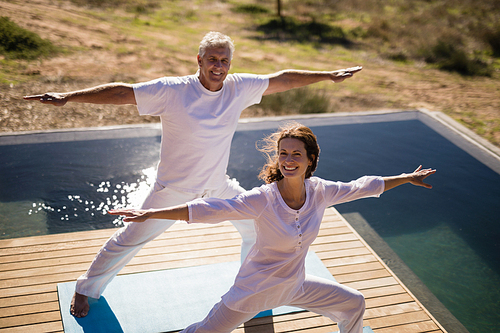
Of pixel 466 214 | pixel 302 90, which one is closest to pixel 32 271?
pixel 466 214

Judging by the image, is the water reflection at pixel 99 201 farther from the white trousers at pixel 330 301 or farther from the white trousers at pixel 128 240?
the white trousers at pixel 330 301

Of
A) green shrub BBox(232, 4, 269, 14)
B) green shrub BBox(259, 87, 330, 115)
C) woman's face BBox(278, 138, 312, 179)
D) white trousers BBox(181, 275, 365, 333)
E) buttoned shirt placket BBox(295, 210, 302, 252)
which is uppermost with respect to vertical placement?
green shrub BBox(232, 4, 269, 14)

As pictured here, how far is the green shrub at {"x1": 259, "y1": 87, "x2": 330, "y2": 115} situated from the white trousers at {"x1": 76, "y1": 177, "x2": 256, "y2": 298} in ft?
17.7

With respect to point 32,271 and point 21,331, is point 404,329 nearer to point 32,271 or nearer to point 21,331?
point 21,331

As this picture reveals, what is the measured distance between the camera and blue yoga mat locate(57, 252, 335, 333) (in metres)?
2.59

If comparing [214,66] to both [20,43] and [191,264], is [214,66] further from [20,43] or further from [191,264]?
[20,43]

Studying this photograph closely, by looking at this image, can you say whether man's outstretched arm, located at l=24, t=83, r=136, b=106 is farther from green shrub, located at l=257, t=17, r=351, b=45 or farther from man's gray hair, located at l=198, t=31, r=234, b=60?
green shrub, located at l=257, t=17, r=351, b=45

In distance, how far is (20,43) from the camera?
955cm

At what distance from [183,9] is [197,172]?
44.3ft

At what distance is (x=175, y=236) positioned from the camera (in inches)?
138

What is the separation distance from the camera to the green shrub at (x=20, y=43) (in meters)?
9.24

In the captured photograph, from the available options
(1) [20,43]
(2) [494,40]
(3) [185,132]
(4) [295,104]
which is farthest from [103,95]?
(2) [494,40]

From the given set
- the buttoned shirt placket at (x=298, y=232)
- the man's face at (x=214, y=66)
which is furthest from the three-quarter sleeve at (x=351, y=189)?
the man's face at (x=214, y=66)

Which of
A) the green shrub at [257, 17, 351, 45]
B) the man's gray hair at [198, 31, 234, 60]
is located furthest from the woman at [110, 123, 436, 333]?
the green shrub at [257, 17, 351, 45]
